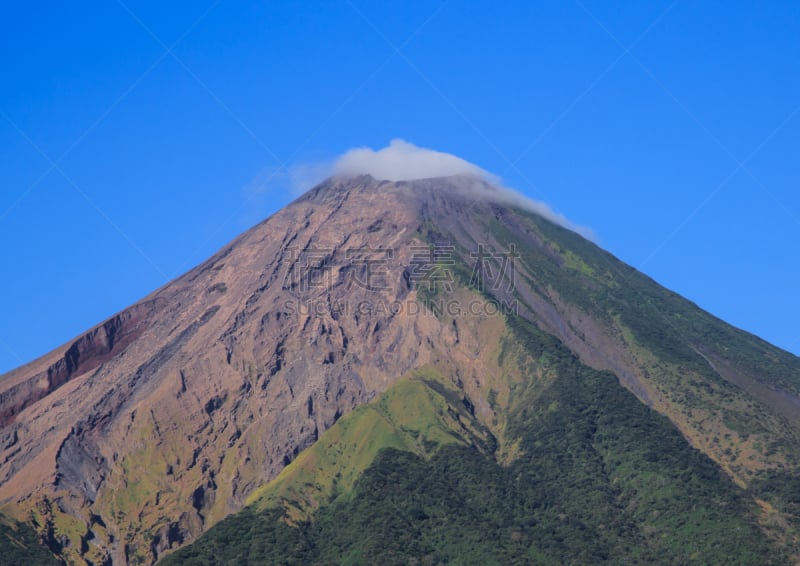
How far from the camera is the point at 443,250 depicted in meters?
193

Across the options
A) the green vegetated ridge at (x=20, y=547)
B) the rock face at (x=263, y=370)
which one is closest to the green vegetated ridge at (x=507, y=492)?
the rock face at (x=263, y=370)

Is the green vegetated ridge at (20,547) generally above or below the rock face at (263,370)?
below

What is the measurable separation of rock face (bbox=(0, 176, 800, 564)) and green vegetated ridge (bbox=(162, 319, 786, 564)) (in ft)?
18.5

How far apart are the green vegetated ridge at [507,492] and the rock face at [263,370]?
565 centimetres

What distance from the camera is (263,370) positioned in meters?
174

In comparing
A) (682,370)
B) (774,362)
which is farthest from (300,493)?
(774,362)

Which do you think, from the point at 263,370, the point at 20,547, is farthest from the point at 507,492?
the point at 20,547

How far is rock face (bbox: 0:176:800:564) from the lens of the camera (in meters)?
161

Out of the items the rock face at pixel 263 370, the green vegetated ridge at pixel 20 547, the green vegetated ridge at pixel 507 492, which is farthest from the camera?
the rock face at pixel 263 370

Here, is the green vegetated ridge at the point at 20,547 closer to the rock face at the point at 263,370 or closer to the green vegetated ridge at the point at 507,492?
the rock face at the point at 263,370

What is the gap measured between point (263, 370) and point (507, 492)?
127ft

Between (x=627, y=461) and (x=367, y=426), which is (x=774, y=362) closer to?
(x=627, y=461)

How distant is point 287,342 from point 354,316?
31.5ft

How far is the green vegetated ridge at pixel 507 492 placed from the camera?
138875 millimetres
